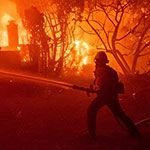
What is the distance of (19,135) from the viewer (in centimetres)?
966

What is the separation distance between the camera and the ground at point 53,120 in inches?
347

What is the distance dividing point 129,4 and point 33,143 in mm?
10106

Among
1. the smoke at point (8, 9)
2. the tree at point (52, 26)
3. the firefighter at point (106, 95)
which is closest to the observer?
the firefighter at point (106, 95)

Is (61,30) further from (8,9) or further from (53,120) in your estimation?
(8,9)

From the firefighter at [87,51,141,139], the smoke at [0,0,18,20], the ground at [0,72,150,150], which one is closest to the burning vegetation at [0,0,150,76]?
the ground at [0,72,150,150]

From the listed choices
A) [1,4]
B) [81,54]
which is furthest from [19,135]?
[1,4]

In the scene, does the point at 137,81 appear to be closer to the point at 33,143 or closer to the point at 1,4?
the point at 33,143

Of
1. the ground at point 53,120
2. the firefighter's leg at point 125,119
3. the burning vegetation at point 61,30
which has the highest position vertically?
the burning vegetation at point 61,30

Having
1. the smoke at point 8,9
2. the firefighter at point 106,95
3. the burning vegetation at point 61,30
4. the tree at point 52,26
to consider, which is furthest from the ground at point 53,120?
the smoke at point 8,9

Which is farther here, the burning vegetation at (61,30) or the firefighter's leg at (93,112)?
the burning vegetation at (61,30)

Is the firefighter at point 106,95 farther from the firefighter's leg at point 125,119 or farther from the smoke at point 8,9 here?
the smoke at point 8,9

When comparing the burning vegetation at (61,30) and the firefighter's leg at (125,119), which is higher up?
the burning vegetation at (61,30)

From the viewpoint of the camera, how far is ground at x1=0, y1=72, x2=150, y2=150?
28.9 feet

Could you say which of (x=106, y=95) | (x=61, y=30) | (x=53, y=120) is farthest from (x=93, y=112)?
(x=61, y=30)
